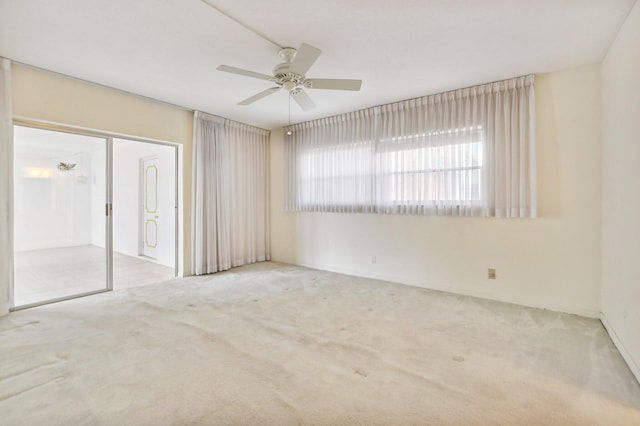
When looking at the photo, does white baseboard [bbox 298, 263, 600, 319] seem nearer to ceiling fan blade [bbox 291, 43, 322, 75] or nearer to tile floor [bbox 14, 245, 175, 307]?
tile floor [bbox 14, 245, 175, 307]

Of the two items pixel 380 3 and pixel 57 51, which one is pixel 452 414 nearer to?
pixel 380 3

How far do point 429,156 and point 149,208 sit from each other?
5.34 meters

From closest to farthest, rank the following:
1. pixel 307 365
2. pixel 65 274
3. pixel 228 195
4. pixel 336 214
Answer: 1. pixel 307 365
2. pixel 65 274
3. pixel 336 214
4. pixel 228 195

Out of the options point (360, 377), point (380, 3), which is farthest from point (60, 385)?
point (380, 3)

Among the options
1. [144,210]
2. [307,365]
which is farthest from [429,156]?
[144,210]

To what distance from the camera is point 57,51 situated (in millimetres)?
2789

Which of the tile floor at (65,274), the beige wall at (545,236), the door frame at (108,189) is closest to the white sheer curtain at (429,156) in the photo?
the beige wall at (545,236)

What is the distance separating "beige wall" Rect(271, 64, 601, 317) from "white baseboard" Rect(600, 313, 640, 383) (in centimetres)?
32

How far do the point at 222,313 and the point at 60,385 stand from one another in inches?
55.1

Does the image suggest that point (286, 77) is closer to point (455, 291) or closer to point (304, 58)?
point (304, 58)

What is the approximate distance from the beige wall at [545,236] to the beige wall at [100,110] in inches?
132

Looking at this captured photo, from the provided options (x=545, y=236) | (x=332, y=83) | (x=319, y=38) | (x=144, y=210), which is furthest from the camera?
(x=144, y=210)

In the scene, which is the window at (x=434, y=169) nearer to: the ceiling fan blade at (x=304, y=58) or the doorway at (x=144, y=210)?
the ceiling fan blade at (x=304, y=58)

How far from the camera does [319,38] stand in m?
2.57
